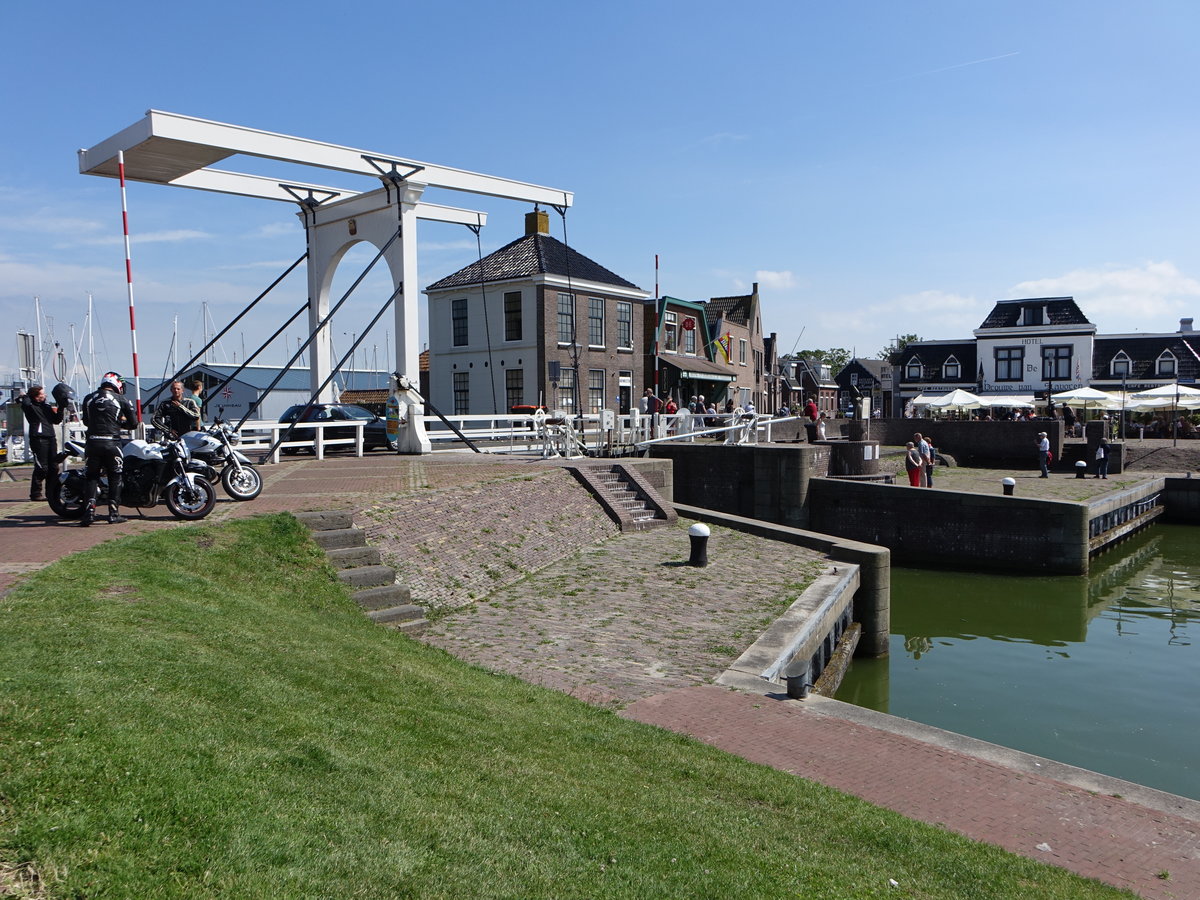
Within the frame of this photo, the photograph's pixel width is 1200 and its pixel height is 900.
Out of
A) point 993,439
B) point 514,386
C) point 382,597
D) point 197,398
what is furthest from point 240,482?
point 993,439

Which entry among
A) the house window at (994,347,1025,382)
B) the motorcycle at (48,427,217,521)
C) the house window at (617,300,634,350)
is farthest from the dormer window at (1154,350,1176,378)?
the motorcycle at (48,427,217,521)

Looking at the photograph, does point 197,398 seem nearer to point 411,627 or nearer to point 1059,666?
point 411,627

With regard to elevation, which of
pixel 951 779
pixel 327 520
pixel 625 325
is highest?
pixel 625 325

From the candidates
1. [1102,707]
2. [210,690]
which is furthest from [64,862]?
[1102,707]

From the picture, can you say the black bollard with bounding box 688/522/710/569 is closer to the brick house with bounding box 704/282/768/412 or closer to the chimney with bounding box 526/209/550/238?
the chimney with bounding box 526/209/550/238

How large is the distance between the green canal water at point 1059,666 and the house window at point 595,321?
1495cm

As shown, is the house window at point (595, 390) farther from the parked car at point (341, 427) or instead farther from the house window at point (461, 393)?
the parked car at point (341, 427)

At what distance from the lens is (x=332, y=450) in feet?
71.4

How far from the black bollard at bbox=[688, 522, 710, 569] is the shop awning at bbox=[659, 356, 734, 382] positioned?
24438mm

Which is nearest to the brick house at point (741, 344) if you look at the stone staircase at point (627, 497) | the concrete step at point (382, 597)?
the stone staircase at point (627, 497)

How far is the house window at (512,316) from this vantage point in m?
30.5

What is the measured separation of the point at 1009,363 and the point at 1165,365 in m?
8.53

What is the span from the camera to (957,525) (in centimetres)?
Result: 2052

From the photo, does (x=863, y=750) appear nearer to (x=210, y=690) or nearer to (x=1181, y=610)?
(x=210, y=690)
